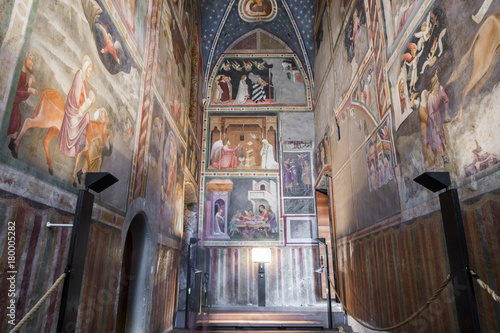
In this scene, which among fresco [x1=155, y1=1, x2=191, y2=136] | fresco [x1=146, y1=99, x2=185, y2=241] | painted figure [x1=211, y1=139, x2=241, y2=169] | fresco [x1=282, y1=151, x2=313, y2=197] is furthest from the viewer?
painted figure [x1=211, y1=139, x2=241, y2=169]

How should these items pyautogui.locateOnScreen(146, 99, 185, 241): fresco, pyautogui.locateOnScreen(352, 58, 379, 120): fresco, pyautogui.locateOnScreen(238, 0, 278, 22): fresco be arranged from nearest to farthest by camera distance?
pyautogui.locateOnScreen(352, 58, 379, 120): fresco, pyautogui.locateOnScreen(146, 99, 185, 241): fresco, pyautogui.locateOnScreen(238, 0, 278, 22): fresco

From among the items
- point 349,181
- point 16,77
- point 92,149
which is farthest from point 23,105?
point 349,181

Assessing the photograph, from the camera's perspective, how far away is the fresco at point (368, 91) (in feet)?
21.6

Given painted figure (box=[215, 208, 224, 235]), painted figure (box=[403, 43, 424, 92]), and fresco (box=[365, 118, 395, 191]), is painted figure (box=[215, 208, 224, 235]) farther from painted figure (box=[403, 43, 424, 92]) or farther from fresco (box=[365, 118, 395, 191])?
painted figure (box=[403, 43, 424, 92])

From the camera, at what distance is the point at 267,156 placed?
13.3 meters

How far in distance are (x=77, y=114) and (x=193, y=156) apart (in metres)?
7.36

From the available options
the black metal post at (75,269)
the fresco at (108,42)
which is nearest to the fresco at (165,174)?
the fresco at (108,42)

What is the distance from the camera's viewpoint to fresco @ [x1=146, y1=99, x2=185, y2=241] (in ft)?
22.1

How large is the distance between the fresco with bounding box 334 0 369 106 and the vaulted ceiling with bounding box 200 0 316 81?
424cm

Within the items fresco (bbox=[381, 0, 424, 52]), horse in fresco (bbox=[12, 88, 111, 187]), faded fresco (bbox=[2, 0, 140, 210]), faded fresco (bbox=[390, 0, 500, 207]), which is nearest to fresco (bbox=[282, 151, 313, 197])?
fresco (bbox=[381, 0, 424, 52])

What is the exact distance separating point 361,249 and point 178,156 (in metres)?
4.87

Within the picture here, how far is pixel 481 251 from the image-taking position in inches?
135

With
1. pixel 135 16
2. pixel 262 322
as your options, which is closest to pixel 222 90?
pixel 135 16

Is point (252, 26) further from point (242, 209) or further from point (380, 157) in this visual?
point (380, 157)
